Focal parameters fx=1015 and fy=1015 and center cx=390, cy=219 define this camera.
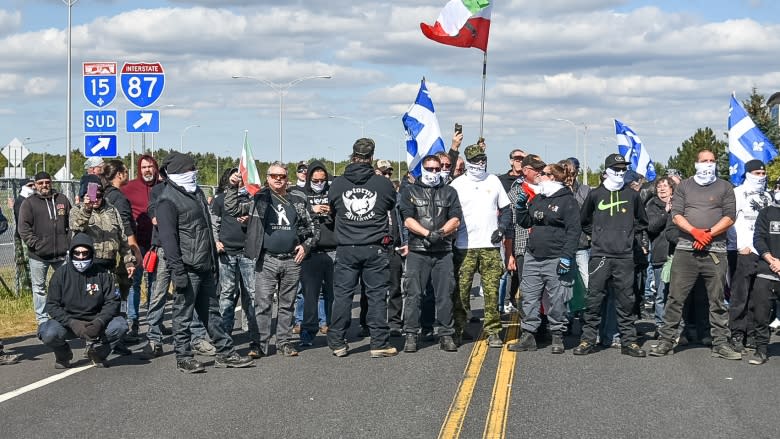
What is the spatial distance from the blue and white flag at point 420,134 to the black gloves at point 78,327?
5776 mm

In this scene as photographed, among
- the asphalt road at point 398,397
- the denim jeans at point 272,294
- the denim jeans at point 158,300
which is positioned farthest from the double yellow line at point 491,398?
the denim jeans at point 158,300

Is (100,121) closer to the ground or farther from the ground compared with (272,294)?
farther from the ground

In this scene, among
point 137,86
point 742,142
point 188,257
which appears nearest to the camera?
point 188,257

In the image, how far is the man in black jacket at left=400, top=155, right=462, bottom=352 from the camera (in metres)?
10.7

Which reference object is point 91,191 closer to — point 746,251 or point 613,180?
point 613,180

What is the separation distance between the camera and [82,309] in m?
9.90

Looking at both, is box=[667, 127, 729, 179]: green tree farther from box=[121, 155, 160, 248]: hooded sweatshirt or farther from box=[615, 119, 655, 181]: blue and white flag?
box=[121, 155, 160, 248]: hooded sweatshirt

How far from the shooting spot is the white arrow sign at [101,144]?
62.4 feet

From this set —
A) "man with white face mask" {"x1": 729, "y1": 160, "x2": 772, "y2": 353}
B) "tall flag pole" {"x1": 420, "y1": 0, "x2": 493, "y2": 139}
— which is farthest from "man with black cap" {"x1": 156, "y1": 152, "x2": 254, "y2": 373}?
"tall flag pole" {"x1": 420, "y1": 0, "x2": 493, "y2": 139}

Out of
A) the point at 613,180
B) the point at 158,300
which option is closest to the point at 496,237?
the point at 613,180

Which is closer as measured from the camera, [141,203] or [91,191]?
[91,191]

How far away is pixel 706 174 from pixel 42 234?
7.26 m

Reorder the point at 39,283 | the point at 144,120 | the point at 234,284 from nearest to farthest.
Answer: the point at 234,284
the point at 39,283
the point at 144,120

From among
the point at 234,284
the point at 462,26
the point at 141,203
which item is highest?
the point at 462,26
